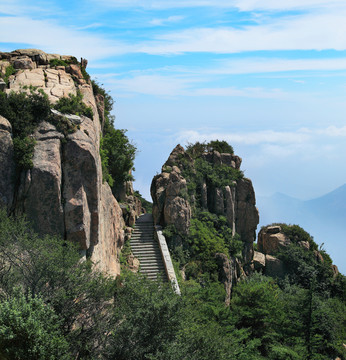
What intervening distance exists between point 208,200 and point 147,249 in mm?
11151

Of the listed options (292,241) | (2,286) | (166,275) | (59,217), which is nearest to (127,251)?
(166,275)

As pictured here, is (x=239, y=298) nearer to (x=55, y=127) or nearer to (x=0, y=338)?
(x=55, y=127)

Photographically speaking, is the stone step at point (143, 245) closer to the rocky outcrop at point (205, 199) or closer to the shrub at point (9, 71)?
the rocky outcrop at point (205, 199)

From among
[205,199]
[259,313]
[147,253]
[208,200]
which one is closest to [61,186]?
Answer: [147,253]

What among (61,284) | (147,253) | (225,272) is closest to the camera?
(61,284)

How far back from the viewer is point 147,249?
34250 millimetres

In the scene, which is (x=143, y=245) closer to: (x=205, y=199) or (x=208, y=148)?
(x=205, y=199)

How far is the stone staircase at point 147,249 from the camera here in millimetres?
32294

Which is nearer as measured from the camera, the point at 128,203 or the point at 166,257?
the point at 166,257

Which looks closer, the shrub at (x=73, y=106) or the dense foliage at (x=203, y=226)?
the shrub at (x=73, y=106)

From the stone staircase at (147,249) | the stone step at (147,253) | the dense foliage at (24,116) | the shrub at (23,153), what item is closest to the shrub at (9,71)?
the dense foliage at (24,116)

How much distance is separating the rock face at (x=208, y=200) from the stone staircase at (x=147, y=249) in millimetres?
1191

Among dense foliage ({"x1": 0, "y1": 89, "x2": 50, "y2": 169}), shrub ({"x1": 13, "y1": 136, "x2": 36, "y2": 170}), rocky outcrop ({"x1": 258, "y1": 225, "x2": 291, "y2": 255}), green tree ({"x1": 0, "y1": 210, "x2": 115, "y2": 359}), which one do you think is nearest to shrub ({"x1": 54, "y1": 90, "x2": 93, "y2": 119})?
dense foliage ({"x1": 0, "y1": 89, "x2": 50, "y2": 169})

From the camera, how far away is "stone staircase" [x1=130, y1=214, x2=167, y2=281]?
106 feet
